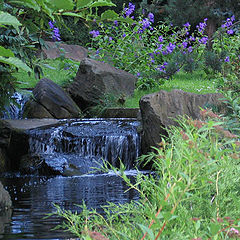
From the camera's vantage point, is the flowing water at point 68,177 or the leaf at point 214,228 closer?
the leaf at point 214,228

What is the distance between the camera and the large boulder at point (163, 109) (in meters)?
7.58

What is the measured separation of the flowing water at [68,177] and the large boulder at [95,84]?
1.66 metres

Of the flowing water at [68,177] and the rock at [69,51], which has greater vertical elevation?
the rock at [69,51]

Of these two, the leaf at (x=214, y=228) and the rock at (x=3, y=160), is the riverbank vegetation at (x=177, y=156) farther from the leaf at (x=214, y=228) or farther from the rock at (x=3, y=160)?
the rock at (x=3, y=160)

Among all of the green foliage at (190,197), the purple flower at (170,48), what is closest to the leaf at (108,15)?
the green foliage at (190,197)

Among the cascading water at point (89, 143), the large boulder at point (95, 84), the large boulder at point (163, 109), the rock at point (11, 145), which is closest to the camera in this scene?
the large boulder at point (163, 109)

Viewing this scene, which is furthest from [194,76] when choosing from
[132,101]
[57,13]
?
[57,13]

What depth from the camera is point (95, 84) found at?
11.0 meters

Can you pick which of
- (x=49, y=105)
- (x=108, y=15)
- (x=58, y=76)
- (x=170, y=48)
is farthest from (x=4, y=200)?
(x=58, y=76)

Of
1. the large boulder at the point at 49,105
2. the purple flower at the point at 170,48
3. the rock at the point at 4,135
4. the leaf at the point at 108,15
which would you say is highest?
the purple flower at the point at 170,48

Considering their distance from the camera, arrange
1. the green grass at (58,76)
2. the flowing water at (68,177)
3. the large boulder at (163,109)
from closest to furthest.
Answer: the flowing water at (68,177) < the large boulder at (163,109) < the green grass at (58,76)

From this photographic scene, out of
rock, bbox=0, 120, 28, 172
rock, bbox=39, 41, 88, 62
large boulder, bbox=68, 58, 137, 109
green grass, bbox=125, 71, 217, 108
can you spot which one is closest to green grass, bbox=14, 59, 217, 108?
green grass, bbox=125, 71, 217, 108

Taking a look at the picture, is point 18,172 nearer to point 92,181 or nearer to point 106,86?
point 92,181

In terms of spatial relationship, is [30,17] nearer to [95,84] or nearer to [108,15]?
[108,15]
